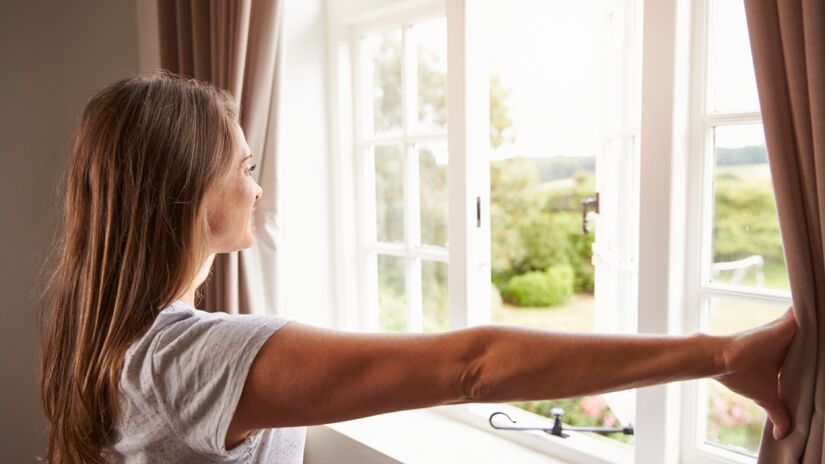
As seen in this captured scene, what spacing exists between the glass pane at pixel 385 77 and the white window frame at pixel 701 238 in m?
1.02

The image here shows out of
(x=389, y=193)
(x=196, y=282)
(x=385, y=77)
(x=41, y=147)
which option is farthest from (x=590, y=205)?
(x=41, y=147)

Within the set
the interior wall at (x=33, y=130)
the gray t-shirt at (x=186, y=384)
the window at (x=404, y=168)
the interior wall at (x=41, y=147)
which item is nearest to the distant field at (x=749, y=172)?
the window at (x=404, y=168)

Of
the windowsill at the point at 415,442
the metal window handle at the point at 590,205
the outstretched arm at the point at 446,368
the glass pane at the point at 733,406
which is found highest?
the metal window handle at the point at 590,205

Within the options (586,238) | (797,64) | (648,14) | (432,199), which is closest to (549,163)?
(586,238)

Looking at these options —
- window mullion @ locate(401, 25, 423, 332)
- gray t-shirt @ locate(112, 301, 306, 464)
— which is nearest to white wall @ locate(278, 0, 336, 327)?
window mullion @ locate(401, 25, 423, 332)

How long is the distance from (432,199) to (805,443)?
52.2 inches

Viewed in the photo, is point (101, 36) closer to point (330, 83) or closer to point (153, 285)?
point (330, 83)

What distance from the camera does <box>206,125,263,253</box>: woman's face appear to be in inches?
37.5

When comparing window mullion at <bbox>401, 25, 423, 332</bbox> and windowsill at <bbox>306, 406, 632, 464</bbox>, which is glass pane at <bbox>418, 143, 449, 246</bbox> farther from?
windowsill at <bbox>306, 406, 632, 464</bbox>

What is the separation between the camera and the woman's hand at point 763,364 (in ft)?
2.50

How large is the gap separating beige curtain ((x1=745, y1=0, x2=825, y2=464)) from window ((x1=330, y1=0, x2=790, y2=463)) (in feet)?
1.04

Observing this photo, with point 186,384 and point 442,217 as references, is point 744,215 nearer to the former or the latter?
point 442,217

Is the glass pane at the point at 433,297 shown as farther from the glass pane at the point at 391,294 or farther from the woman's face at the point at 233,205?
the woman's face at the point at 233,205

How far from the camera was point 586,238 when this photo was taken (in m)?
5.72
